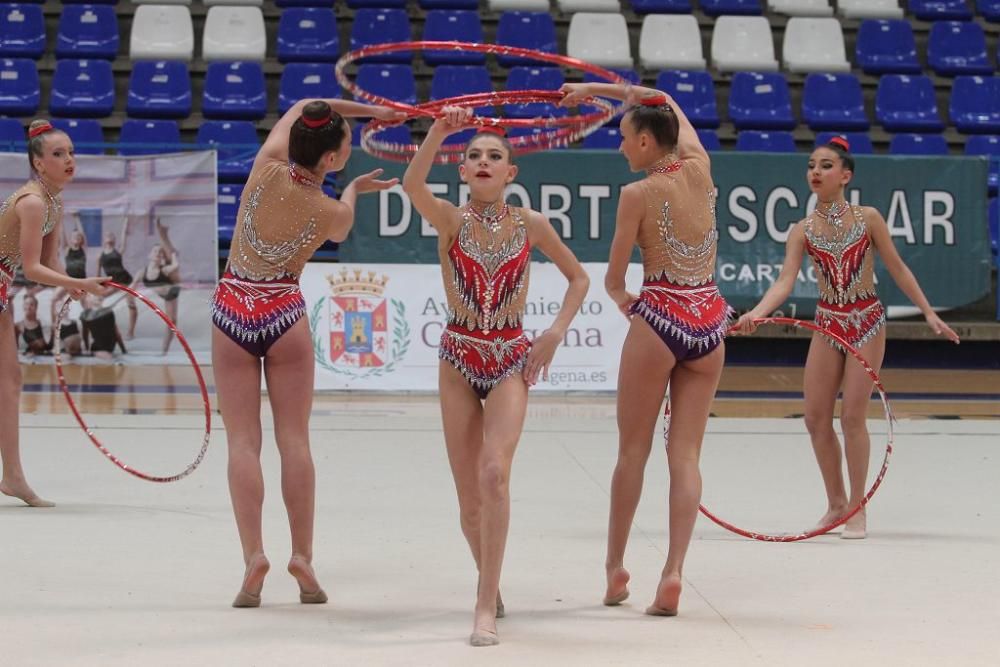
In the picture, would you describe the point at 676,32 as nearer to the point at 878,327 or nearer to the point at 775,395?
the point at 775,395

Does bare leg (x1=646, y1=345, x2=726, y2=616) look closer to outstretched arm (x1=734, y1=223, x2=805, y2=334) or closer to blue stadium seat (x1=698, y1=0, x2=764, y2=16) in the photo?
outstretched arm (x1=734, y1=223, x2=805, y2=334)

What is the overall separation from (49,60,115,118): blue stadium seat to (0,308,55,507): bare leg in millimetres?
7244

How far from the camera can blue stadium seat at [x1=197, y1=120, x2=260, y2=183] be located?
1197cm

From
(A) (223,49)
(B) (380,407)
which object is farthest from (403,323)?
(A) (223,49)

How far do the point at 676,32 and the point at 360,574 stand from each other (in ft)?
33.7

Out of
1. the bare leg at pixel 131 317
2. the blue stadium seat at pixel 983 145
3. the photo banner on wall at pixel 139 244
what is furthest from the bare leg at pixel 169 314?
the blue stadium seat at pixel 983 145

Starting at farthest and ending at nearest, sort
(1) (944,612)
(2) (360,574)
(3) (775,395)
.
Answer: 1. (3) (775,395)
2. (2) (360,574)
3. (1) (944,612)

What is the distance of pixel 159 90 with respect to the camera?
13203 millimetres

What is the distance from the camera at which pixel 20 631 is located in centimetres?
406

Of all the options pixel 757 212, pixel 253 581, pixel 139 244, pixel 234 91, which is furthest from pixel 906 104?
pixel 253 581

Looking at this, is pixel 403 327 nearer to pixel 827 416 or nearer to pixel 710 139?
pixel 710 139

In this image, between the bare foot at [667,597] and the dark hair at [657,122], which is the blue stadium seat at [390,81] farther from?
the bare foot at [667,597]

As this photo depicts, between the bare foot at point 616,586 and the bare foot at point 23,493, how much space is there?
297 cm

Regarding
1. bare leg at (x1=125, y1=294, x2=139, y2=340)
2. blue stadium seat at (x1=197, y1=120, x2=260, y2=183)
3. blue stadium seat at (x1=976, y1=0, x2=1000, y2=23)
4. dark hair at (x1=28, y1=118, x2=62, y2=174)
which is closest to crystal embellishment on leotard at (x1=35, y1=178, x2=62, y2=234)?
dark hair at (x1=28, y1=118, x2=62, y2=174)
